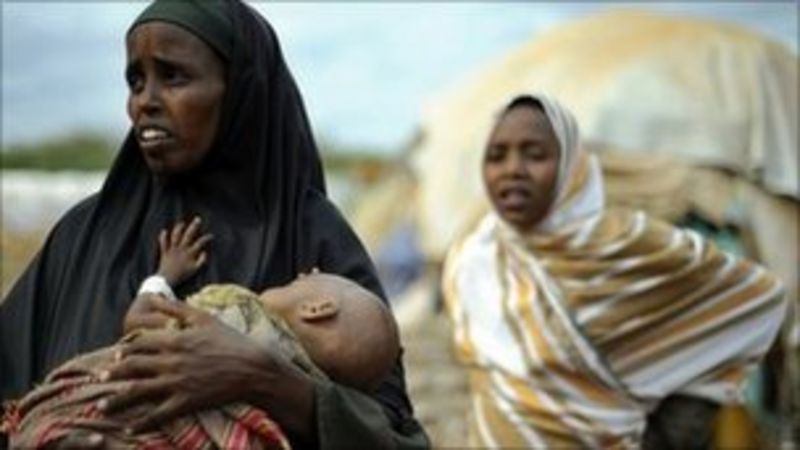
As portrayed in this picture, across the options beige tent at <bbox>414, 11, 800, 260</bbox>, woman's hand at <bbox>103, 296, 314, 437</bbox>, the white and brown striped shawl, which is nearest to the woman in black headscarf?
woman's hand at <bbox>103, 296, 314, 437</bbox>

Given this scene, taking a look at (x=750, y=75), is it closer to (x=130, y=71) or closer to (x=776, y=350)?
(x=776, y=350)

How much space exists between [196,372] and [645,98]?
363 inches

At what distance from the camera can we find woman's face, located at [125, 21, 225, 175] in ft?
10.5

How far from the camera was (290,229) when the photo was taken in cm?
330

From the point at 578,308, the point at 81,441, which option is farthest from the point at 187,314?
the point at 578,308

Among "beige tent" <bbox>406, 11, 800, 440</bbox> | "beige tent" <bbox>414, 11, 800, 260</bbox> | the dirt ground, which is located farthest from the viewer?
"beige tent" <bbox>414, 11, 800, 260</bbox>

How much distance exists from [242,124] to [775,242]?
797cm

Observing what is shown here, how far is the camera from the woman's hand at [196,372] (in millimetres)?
2748

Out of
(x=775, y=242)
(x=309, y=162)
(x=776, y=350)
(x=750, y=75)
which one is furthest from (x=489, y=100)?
(x=309, y=162)

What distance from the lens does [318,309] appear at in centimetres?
294

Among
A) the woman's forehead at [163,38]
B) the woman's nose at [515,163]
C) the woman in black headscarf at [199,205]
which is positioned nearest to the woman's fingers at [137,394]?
the woman in black headscarf at [199,205]

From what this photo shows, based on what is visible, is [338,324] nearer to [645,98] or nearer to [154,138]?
[154,138]

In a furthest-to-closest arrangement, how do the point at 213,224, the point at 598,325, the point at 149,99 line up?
the point at 598,325, the point at 213,224, the point at 149,99

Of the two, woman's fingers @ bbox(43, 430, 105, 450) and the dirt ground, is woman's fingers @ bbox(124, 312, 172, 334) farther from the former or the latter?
the dirt ground
